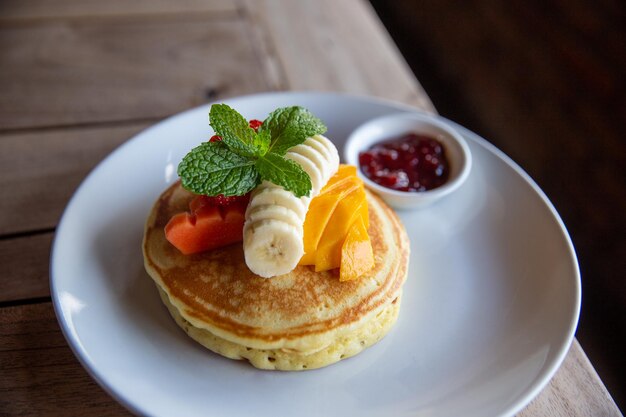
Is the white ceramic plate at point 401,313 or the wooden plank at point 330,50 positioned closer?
the white ceramic plate at point 401,313

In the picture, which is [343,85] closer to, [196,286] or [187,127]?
[187,127]

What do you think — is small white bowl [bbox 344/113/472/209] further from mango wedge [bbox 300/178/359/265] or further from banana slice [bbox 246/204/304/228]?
banana slice [bbox 246/204/304/228]

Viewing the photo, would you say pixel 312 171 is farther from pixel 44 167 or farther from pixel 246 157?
pixel 44 167

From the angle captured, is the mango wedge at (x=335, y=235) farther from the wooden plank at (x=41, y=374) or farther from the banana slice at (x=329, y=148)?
the wooden plank at (x=41, y=374)

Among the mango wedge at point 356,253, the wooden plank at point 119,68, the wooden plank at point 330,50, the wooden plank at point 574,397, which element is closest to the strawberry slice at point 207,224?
the mango wedge at point 356,253

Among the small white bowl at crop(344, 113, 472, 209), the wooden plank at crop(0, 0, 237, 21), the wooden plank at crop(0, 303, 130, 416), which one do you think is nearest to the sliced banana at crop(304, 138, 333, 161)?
the small white bowl at crop(344, 113, 472, 209)

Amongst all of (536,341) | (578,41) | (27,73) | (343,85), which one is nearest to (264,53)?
(343,85)

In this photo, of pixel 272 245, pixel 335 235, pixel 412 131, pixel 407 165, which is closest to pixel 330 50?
pixel 412 131
